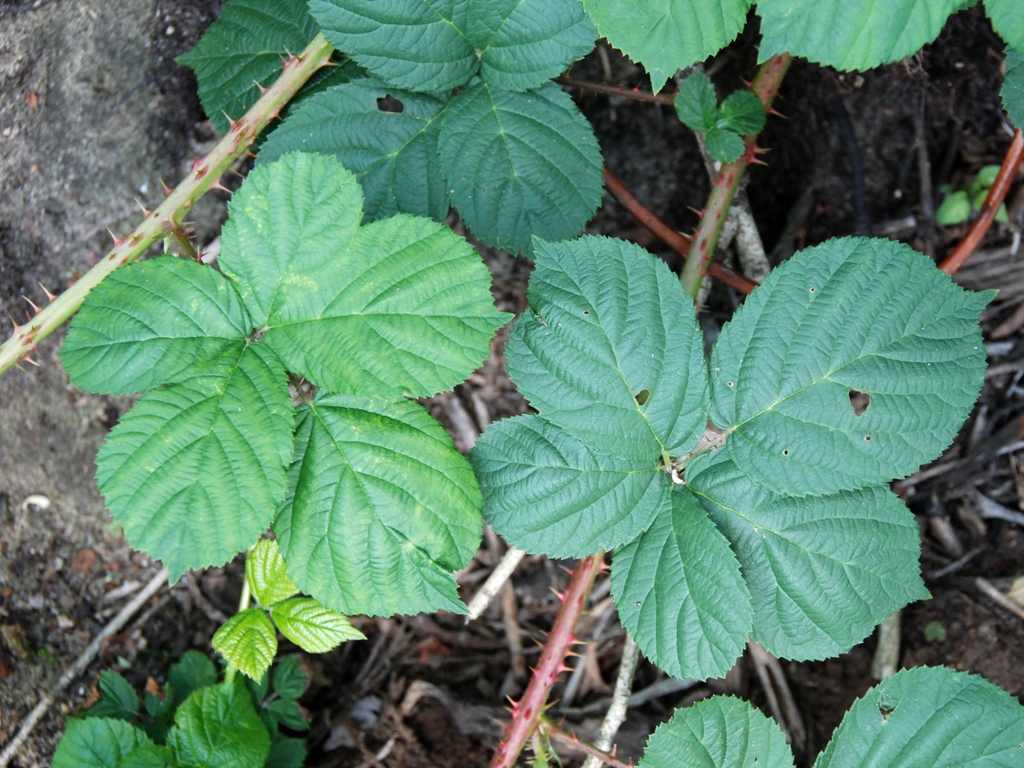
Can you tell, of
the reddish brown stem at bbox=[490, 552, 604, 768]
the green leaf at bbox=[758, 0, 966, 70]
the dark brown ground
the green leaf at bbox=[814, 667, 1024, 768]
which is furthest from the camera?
the dark brown ground

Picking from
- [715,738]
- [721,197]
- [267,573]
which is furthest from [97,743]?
[721,197]

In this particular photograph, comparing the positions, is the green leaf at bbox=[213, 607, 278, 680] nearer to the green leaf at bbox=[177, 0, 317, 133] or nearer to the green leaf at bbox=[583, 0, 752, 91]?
the green leaf at bbox=[177, 0, 317, 133]

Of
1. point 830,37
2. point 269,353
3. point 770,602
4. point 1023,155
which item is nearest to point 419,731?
point 770,602

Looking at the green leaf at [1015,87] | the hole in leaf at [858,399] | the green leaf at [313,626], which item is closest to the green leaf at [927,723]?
the hole in leaf at [858,399]

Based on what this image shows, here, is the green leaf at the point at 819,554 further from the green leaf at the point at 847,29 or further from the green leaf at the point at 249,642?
the green leaf at the point at 249,642

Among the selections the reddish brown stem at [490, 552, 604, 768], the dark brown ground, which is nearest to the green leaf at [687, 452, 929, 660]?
the reddish brown stem at [490, 552, 604, 768]

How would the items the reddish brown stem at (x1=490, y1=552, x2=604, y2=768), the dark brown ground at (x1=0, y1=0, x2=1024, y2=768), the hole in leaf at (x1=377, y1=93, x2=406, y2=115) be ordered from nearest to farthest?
the reddish brown stem at (x1=490, y1=552, x2=604, y2=768), the hole in leaf at (x1=377, y1=93, x2=406, y2=115), the dark brown ground at (x1=0, y1=0, x2=1024, y2=768)

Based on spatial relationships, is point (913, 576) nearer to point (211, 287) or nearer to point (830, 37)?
point (830, 37)

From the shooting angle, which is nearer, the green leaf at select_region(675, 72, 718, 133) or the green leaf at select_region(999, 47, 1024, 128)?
the green leaf at select_region(999, 47, 1024, 128)
